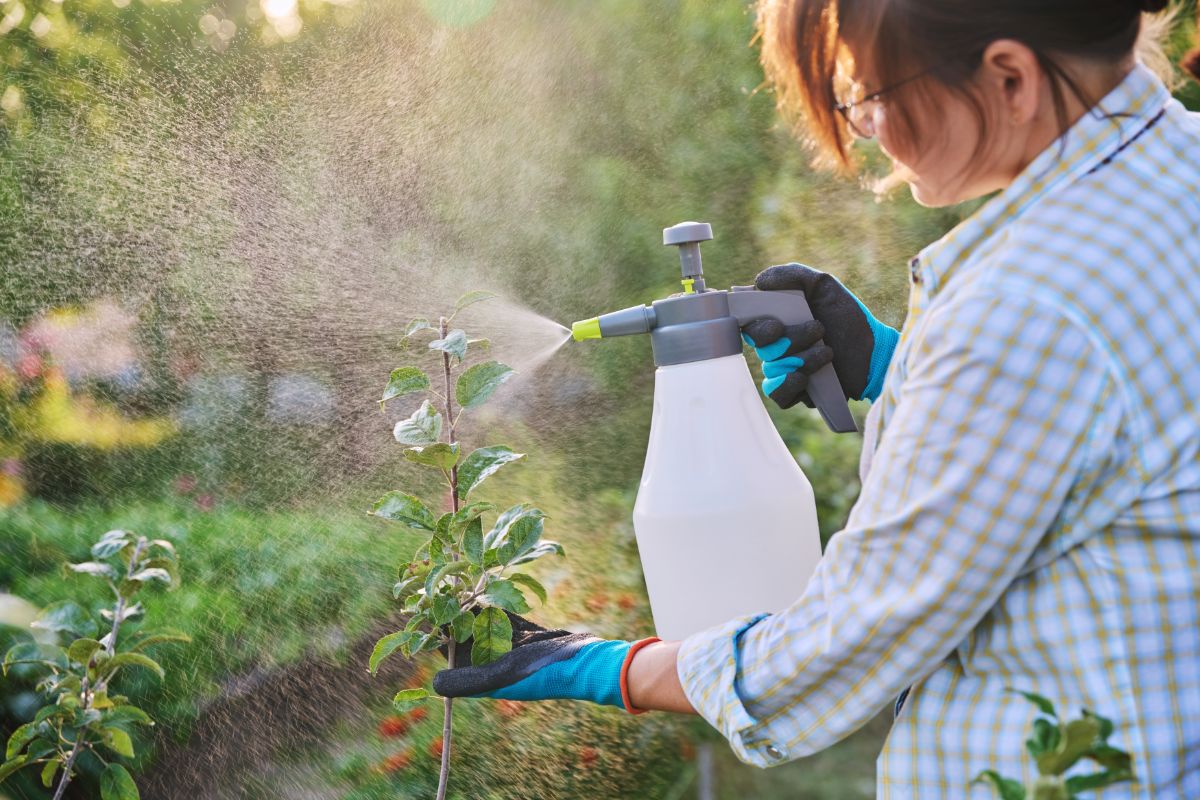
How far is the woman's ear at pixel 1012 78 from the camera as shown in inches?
32.6

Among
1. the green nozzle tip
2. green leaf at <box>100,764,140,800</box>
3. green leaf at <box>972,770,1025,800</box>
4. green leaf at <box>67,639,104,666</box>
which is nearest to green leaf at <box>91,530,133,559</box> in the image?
green leaf at <box>67,639,104,666</box>

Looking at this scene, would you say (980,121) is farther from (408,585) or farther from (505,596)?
(408,585)

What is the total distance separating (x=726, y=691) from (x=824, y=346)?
0.63 m

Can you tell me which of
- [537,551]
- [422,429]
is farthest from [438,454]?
[537,551]

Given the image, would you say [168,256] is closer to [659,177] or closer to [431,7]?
[431,7]

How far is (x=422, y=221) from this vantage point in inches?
119

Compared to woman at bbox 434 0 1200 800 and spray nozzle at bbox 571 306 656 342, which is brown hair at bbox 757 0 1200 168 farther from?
spray nozzle at bbox 571 306 656 342

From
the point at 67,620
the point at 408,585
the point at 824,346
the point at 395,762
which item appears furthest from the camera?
the point at 395,762

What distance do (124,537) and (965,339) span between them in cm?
124

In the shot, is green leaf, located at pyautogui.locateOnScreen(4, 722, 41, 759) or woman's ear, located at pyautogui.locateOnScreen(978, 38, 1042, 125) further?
green leaf, located at pyautogui.locateOnScreen(4, 722, 41, 759)

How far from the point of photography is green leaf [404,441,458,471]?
50.5 inches

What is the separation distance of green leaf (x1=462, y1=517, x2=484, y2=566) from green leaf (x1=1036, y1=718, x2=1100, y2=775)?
30.6 inches

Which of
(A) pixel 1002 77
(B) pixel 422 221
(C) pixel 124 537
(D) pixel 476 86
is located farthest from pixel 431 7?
(A) pixel 1002 77

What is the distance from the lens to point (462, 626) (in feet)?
4.14
